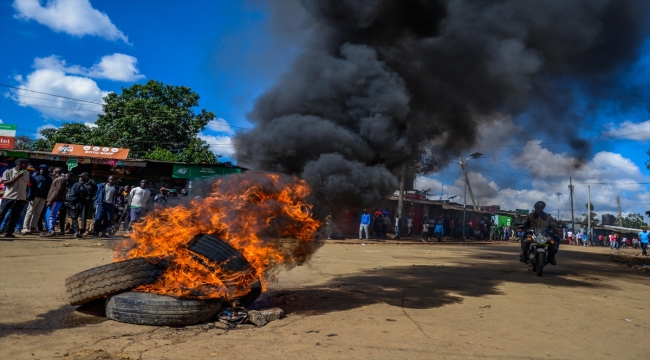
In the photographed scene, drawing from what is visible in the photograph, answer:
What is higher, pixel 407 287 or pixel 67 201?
pixel 67 201

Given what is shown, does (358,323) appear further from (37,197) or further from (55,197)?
(37,197)

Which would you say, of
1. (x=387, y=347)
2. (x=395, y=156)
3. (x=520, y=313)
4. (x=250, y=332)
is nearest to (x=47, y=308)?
(x=250, y=332)

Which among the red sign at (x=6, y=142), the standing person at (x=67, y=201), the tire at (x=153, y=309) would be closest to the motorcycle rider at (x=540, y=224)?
the tire at (x=153, y=309)

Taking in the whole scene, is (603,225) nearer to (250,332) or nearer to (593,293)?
(593,293)

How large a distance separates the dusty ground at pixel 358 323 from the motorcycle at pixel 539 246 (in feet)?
5.03

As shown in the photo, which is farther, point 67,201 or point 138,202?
point 138,202

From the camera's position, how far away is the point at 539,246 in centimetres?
1054

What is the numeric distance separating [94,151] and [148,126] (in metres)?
10.4

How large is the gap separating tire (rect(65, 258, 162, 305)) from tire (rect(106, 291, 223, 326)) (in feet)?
0.36

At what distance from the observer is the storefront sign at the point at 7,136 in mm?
24781

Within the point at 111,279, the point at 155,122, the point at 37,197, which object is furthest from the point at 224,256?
the point at 155,122

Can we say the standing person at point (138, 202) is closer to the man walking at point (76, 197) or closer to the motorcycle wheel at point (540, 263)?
the man walking at point (76, 197)

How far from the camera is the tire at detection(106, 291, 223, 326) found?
434 cm

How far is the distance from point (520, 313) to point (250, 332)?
3.80m
